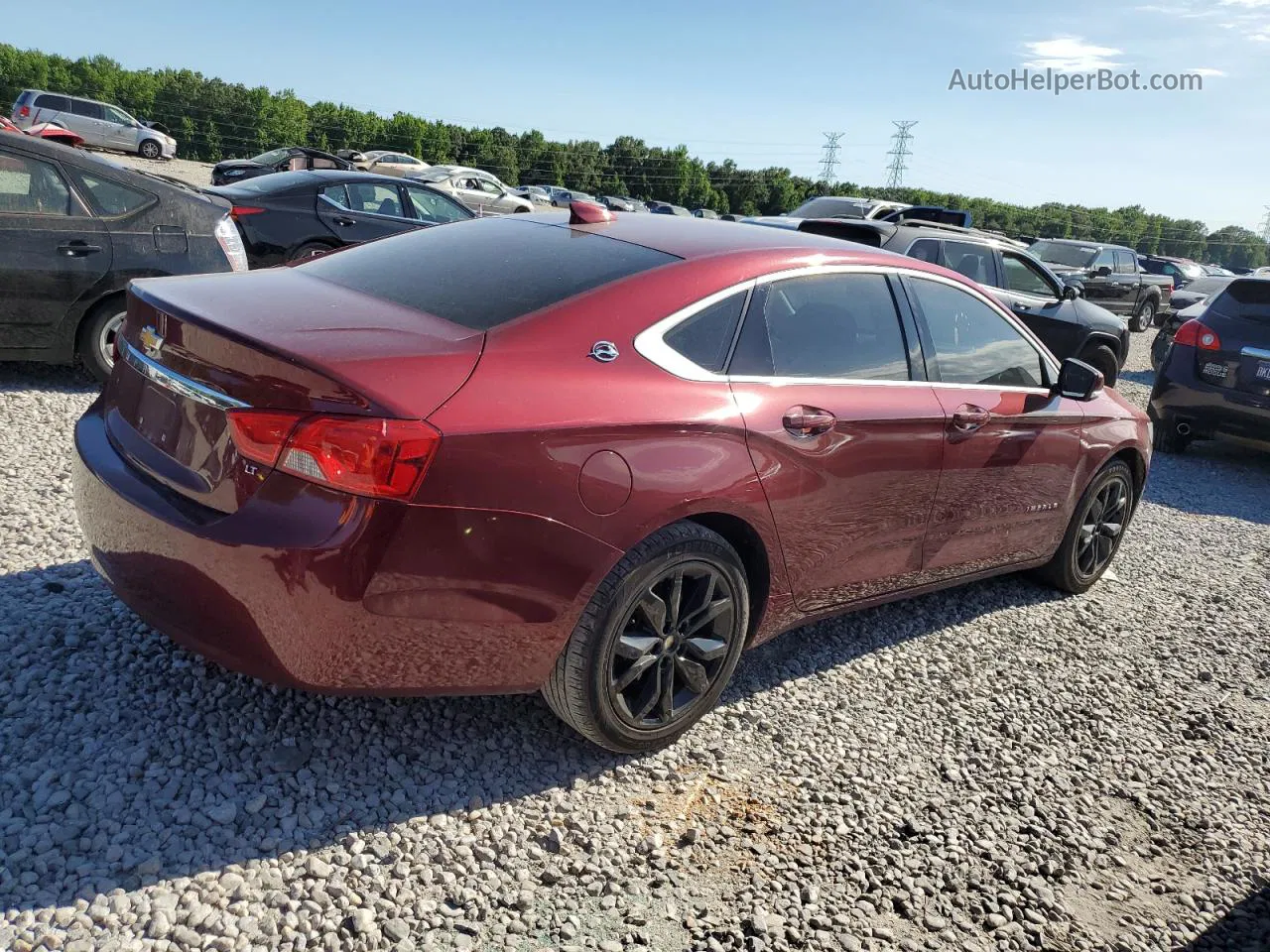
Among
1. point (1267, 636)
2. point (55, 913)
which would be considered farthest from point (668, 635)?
point (1267, 636)

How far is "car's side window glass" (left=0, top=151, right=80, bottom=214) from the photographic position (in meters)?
6.02

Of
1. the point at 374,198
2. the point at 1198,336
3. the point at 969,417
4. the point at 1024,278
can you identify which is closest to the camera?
the point at 969,417

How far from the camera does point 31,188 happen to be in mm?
6109

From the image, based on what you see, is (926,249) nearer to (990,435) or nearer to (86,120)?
(990,435)

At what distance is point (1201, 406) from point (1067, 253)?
39.7ft

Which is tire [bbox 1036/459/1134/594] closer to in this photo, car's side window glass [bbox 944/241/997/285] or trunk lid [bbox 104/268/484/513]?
trunk lid [bbox 104/268/484/513]

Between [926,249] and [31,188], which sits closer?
[31,188]

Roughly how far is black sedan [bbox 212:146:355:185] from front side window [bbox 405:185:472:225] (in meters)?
7.83

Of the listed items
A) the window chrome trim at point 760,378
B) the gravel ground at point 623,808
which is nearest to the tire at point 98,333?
the gravel ground at point 623,808

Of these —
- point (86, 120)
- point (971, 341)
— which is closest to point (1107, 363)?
point (971, 341)

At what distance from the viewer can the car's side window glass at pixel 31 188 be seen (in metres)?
6.02

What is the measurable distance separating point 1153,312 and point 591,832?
73.0 ft

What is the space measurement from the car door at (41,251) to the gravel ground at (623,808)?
2.24 m

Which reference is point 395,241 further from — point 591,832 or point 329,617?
point 591,832
